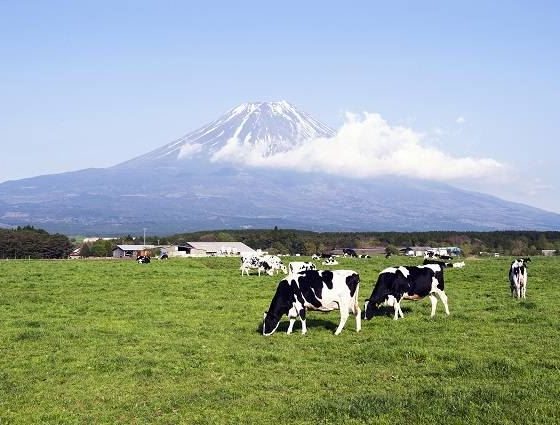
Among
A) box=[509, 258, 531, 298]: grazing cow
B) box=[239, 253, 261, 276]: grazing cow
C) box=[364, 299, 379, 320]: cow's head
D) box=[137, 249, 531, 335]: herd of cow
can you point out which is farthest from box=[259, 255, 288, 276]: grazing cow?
box=[364, 299, 379, 320]: cow's head

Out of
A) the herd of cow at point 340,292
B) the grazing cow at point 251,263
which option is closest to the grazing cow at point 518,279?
the herd of cow at point 340,292

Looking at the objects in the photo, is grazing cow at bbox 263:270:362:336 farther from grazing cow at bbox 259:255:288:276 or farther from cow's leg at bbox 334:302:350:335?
grazing cow at bbox 259:255:288:276

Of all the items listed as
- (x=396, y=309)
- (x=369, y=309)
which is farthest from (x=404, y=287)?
(x=369, y=309)

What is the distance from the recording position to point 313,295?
1535 cm

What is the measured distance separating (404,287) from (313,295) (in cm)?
284

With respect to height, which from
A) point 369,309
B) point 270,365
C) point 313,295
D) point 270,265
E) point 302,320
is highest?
point 313,295

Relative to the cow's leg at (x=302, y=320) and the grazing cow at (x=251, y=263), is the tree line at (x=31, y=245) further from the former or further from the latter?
the cow's leg at (x=302, y=320)

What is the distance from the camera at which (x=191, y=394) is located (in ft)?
32.1

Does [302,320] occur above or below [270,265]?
below

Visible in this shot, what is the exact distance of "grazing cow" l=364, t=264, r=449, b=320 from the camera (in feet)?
54.5

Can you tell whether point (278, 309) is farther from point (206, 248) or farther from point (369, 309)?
point (206, 248)

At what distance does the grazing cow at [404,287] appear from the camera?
1661cm

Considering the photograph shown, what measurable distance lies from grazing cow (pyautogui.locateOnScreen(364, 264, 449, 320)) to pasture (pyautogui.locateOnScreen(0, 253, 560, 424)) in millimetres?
487

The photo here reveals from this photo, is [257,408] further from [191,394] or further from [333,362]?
[333,362]
